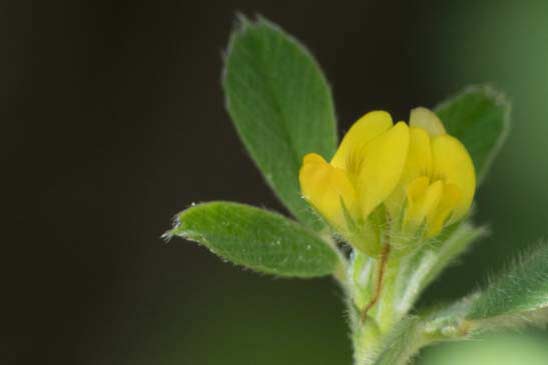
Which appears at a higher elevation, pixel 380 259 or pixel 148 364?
pixel 380 259

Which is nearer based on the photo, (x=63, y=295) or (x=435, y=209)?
(x=435, y=209)

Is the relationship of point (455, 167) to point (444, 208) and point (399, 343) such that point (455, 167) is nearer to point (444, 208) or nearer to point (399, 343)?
point (444, 208)

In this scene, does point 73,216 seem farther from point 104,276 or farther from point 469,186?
point 469,186

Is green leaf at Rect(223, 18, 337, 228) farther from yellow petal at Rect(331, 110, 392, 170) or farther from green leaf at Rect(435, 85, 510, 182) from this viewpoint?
yellow petal at Rect(331, 110, 392, 170)

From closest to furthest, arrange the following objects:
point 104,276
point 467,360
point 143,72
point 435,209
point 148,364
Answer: point 435,209, point 467,360, point 148,364, point 104,276, point 143,72

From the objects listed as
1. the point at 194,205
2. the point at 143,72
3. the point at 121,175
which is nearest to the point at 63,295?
the point at 121,175

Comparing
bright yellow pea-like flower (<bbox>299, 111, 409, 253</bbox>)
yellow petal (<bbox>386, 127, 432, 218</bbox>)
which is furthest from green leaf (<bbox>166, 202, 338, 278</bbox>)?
yellow petal (<bbox>386, 127, 432, 218</bbox>)

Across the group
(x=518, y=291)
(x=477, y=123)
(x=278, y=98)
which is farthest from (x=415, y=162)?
(x=278, y=98)
